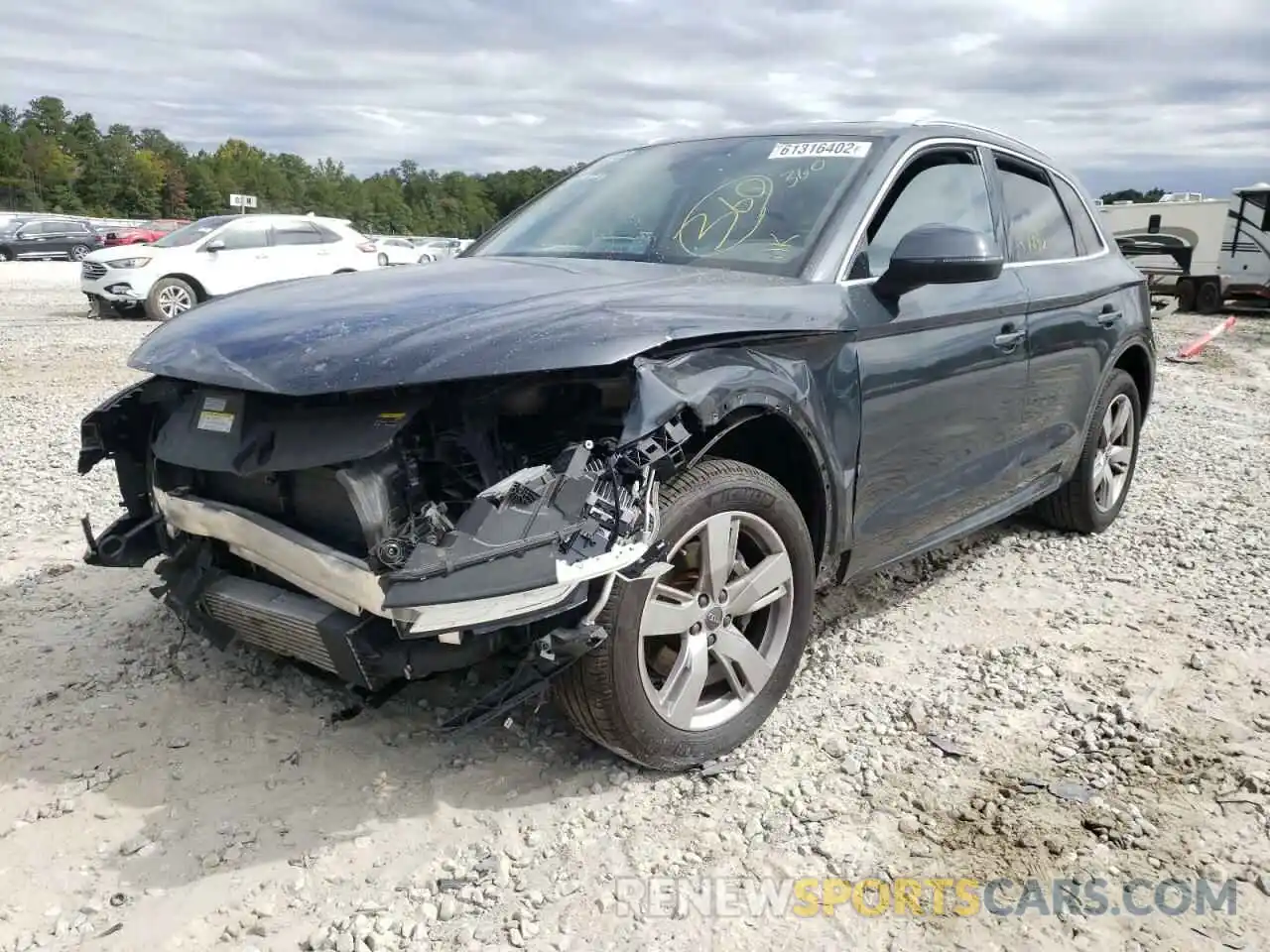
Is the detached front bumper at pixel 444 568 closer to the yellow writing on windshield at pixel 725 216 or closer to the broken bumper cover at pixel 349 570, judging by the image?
the broken bumper cover at pixel 349 570

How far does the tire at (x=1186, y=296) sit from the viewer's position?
2159cm

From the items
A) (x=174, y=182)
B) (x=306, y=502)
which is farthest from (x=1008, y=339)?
(x=174, y=182)

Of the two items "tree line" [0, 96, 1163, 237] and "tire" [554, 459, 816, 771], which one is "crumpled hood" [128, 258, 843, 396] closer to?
"tire" [554, 459, 816, 771]

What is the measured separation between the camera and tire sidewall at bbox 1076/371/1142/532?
15.9 ft

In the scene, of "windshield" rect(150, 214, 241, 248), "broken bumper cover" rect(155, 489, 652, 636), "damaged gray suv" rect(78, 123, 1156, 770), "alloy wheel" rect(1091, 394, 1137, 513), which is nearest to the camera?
"broken bumper cover" rect(155, 489, 652, 636)

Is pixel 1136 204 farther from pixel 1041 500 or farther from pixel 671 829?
pixel 671 829

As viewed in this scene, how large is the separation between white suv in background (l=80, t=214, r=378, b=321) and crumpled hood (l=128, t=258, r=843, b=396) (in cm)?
1207

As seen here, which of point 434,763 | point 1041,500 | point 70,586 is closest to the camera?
point 434,763

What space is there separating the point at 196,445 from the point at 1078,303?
3.65m

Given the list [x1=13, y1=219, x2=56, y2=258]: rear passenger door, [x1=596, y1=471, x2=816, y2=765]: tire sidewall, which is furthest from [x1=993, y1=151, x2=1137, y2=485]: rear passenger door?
[x1=13, y1=219, x2=56, y2=258]: rear passenger door

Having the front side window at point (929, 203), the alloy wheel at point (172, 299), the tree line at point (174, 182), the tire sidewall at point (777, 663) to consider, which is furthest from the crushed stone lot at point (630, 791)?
the tree line at point (174, 182)

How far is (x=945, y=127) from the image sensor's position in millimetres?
3854

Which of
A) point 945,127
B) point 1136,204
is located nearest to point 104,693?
point 945,127

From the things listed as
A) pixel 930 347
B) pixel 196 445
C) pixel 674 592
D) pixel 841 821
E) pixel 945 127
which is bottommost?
pixel 841 821
